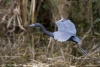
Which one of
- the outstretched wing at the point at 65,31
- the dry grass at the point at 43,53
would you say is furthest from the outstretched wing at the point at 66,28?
the dry grass at the point at 43,53

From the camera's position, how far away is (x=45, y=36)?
13.1ft

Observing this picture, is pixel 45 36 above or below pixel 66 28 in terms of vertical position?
below

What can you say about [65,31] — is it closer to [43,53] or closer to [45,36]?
[43,53]

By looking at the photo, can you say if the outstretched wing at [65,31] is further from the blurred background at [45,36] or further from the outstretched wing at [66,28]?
the blurred background at [45,36]

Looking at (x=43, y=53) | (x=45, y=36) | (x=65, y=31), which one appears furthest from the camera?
(x=45, y=36)

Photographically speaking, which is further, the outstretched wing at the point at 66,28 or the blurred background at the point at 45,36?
the blurred background at the point at 45,36

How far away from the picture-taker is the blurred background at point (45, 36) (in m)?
3.35

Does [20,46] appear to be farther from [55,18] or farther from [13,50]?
[55,18]

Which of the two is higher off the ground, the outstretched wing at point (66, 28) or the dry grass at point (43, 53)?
the outstretched wing at point (66, 28)

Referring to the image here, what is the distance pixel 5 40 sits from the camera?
12.7 feet

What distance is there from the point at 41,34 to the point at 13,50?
0.56 meters

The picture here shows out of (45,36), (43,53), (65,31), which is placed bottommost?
(43,53)

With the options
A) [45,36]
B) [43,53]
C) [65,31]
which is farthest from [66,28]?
[45,36]

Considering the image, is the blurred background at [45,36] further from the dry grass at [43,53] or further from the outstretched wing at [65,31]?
the outstretched wing at [65,31]
